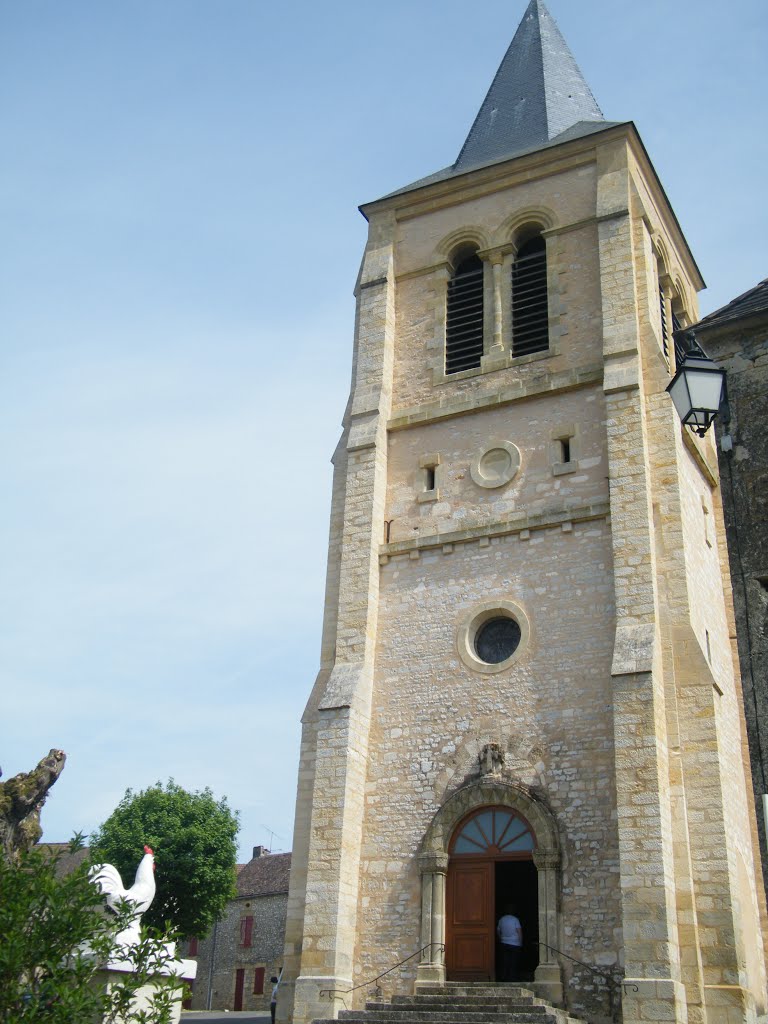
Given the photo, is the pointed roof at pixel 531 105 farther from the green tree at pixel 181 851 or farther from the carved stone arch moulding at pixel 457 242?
the green tree at pixel 181 851

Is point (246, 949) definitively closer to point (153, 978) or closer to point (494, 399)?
point (494, 399)

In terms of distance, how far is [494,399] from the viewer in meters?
17.3

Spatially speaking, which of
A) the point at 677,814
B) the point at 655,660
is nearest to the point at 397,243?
the point at 655,660

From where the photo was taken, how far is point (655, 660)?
1364 centimetres

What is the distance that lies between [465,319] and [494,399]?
7.29ft

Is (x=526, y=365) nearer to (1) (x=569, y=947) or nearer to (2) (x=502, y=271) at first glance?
(2) (x=502, y=271)

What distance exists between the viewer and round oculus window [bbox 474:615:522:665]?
607 inches

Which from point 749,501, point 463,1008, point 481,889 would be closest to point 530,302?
point 749,501

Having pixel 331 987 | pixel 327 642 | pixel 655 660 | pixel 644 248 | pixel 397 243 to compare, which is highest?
pixel 397 243

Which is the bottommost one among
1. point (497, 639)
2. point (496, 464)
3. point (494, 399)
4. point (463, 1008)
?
point (463, 1008)

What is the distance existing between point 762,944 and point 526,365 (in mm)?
9197

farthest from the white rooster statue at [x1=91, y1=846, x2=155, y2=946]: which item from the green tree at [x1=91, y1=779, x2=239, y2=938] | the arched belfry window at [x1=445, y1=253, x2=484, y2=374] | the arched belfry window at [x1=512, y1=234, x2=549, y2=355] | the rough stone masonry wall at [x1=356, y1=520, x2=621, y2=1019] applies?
the green tree at [x1=91, y1=779, x2=239, y2=938]

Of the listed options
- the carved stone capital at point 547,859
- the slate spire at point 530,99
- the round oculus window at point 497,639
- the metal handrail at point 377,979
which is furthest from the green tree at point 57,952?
the slate spire at point 530,99

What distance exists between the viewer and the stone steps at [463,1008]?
465 inches
